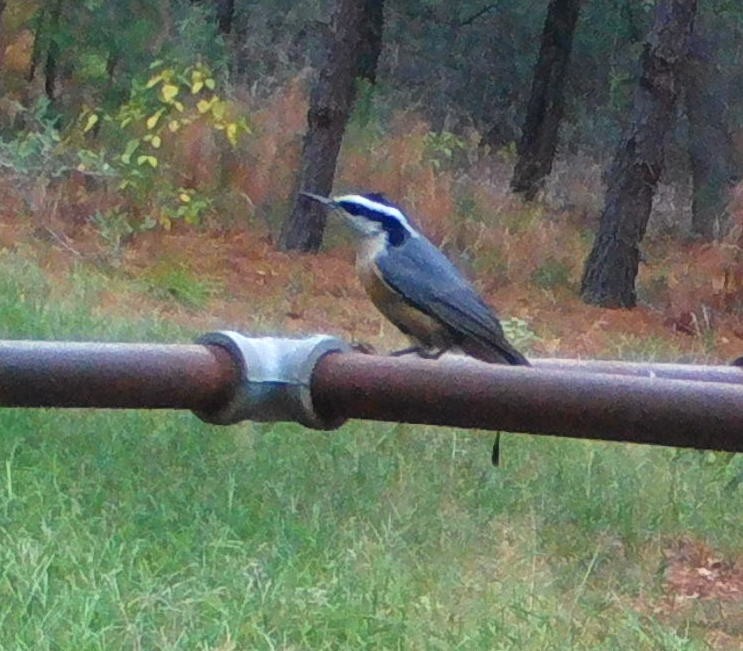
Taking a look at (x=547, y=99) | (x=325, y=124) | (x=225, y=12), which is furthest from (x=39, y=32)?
(x=547, y=99)

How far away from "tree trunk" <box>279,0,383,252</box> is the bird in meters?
6.56

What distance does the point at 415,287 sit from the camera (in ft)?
10.3

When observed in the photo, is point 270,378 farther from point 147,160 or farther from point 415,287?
point 147,160

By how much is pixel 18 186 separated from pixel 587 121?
8.54m

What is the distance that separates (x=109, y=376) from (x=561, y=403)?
1.40ft

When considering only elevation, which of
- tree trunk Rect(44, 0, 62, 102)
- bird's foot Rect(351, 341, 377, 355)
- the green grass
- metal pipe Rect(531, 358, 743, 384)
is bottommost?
the green grass

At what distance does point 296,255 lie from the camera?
32.1 ft

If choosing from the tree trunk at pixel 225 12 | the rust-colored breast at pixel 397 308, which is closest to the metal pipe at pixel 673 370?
the rust-colored breast at pixel 397 308

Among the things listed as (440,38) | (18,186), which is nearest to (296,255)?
(18,186)

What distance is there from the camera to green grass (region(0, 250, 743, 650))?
3498 millimetres

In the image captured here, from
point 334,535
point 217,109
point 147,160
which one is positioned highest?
point 217,109

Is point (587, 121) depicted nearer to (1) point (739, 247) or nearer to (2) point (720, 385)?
(1) point (739, 247)

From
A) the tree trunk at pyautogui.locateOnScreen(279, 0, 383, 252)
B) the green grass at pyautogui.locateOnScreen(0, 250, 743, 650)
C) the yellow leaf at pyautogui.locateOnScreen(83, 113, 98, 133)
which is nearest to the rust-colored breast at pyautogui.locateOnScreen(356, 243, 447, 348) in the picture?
the green grass at pyautogui.locateOnScreen(0, 250, 743, 650)

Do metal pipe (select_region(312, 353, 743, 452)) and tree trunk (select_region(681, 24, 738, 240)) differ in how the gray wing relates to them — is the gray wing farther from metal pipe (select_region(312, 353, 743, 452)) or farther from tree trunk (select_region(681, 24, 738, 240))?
tree trunk (select_region(681, 24, 738, 240))
